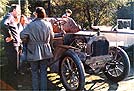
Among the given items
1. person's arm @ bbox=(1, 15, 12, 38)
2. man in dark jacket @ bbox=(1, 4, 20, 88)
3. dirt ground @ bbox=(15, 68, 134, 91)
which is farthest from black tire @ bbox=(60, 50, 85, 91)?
person's arm @ bbox=(1, 15, 12, 38)

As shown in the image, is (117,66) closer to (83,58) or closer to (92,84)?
(92,84)

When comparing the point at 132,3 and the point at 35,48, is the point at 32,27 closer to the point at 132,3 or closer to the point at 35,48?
the point at 35,48

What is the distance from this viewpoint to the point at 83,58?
16.9ft

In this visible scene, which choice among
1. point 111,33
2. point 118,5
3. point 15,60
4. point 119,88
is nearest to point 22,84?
point 15,60

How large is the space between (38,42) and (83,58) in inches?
38.4

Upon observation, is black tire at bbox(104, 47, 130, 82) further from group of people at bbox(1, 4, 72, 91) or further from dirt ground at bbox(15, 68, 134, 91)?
group of people at bbox(1, 4, 72, 91)

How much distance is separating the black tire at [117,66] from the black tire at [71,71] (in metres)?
1.00

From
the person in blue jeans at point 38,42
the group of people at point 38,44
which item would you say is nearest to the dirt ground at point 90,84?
the group of people at point 38,44

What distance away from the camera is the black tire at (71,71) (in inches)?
190

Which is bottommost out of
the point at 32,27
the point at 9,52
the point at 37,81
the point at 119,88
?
the point at 119,88

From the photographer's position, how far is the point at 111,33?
6.63 m

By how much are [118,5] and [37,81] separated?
613 cm

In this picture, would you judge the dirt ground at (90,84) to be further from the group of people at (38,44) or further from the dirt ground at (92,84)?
the group of people at (38,44)

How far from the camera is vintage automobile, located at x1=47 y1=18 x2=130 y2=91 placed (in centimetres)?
505
